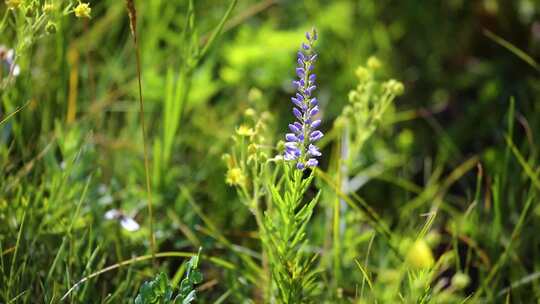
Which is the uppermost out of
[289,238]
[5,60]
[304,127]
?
[5,60]

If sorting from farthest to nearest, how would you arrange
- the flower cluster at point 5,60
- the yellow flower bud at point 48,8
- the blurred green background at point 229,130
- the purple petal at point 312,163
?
the flower cluster at point 5,60, the blurred green background at point 229,130, the yellow flower bud at point 48,8, the purple petal at point 312,163

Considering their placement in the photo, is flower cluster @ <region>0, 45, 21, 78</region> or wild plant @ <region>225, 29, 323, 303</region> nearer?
wild plant @ <region>225, 29, 323, 303</region>

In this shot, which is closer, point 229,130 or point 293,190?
point 293,190

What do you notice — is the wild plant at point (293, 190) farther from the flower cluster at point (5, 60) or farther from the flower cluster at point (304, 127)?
the flower cluster at point (5, 60)

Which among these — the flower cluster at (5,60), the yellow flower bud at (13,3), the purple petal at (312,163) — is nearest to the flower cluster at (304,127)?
the purple petal at (312,163)

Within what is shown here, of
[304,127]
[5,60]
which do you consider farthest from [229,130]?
[304,127]

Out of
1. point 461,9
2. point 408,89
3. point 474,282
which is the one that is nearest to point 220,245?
point 474,282

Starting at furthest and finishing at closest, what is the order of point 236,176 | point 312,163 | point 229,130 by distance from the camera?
point 229,130 < point 236,176 < point 312,163

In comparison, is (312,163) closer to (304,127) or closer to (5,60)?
(304,127)

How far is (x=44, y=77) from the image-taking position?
251 centimetres

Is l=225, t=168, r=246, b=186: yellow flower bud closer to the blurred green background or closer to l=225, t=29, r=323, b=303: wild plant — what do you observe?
l=225, t=29, r=323, b=303: wild plant

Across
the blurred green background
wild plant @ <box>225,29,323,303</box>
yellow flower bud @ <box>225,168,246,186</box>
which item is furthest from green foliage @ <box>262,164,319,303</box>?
the blurred green background

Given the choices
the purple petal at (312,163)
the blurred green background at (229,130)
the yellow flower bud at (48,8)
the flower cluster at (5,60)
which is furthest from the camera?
the flower cluster at (5,60)

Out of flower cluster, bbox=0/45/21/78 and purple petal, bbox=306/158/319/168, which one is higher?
flower cluster, bbox=0/45/21/78
